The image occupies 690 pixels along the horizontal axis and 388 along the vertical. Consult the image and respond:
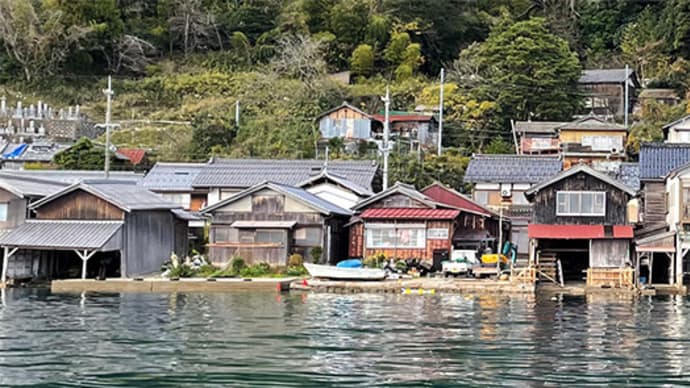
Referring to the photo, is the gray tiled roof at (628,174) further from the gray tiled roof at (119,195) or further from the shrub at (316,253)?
the gray tiled roof at (119,195)

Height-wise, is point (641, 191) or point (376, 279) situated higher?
point (641, 191)

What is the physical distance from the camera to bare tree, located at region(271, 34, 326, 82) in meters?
70.1

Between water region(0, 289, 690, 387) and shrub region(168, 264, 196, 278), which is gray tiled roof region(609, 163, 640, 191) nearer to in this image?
water region(0, 289, 690, 387)

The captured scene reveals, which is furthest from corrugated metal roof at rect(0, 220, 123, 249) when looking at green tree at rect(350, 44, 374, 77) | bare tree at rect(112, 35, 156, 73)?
bare tree at rect(112, 35, 156, 73)

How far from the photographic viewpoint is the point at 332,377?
18.7m

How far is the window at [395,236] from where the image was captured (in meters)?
43.7

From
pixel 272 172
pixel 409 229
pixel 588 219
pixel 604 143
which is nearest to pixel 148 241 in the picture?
pixel 409 229

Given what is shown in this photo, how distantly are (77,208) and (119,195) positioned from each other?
5.92 ft

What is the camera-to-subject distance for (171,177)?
54.0 meters

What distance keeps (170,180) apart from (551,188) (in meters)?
22.0

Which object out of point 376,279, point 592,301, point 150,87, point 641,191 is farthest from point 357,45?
point 592,301

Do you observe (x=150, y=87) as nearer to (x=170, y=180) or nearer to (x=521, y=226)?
(x=170, y=180)

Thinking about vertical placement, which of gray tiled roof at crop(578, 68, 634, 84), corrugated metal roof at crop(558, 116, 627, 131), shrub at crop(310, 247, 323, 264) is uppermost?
gray tiled roof at crop(578, 68, 634, 84)

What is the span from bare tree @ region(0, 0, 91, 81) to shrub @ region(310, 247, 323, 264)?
39.5 metres
